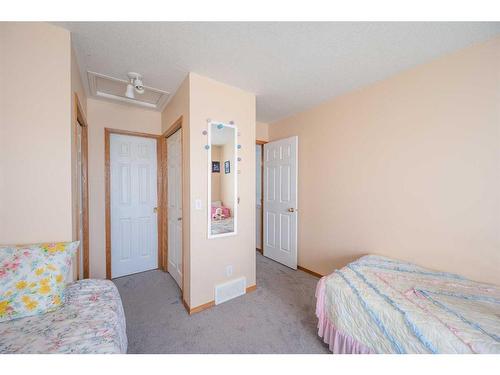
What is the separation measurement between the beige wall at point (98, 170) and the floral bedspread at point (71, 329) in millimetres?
1454

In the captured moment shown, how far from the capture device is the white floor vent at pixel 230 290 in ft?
6.49

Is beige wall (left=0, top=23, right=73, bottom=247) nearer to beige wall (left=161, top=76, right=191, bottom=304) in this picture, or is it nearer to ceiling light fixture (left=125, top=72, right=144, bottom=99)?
ceiling light fixture (left=125, top=72, right=144, bottom=99)

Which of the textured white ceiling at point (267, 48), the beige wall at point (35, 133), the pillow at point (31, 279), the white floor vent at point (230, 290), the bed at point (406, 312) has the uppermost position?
the textured white ceiling at point (267, 48)

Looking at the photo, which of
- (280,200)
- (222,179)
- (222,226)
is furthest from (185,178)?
(280,200)

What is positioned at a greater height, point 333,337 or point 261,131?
point 261,131

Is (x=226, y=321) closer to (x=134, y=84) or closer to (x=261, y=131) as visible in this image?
(x=134, y=84)

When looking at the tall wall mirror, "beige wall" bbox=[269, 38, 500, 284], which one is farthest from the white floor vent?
"beige wall" bbox=[269, 38, 500, 284]

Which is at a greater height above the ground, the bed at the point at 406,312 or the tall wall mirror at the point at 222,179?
the tall wall mirror at the point at 222,179

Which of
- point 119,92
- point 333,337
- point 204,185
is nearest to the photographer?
point 333,337

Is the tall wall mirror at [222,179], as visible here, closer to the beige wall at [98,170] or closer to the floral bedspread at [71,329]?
the floral bedspread at [71,329]

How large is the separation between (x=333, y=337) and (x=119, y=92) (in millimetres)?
3183

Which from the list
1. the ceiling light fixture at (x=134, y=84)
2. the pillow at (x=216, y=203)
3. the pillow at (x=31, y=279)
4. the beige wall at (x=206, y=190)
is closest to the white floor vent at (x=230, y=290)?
the beige wall at (x=206, y=190)

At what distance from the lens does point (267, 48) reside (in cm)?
149

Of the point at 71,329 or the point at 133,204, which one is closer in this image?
the point at 71,329
